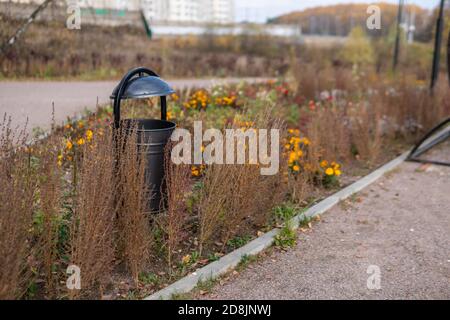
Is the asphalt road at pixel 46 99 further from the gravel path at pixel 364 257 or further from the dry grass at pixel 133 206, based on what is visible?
the gravel path at pixel 364 257

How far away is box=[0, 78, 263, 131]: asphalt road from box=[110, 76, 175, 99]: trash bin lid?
3.84m

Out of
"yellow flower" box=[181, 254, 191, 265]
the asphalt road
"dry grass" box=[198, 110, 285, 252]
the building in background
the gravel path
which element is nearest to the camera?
the gravel path

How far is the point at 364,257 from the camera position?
4.32 m

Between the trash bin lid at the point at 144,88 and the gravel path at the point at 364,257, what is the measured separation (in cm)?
158

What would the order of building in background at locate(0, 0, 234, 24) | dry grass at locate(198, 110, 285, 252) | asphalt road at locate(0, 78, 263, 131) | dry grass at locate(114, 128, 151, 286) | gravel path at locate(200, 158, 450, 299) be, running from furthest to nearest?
building in background at locate(0, 0, 234, 24) < asphalt road at locate(0, 78, 263, 131) < dry grass at locate(198, 110, 285, 252) < gravel path at locate(200, 158, 450, 299) < dry grass at locate(114, 128, 151, 286)

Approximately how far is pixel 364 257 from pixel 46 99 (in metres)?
8.27

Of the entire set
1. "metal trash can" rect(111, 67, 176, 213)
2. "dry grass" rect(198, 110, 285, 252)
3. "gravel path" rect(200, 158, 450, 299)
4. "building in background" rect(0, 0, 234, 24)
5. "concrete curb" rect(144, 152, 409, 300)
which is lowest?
"gravel path" rect(200, 158, 450, 299)

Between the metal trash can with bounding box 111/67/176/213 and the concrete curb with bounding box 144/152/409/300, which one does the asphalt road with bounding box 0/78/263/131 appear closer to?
the metal trash can with bounding box 111/67/176/213

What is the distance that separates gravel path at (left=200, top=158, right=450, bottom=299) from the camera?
145 inches

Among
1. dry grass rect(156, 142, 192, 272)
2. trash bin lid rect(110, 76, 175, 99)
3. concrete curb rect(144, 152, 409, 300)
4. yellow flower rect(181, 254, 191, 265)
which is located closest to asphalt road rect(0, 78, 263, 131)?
trash bin lid rect(110, 76, 175, 99)

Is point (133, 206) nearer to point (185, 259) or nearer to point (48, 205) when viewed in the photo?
point (48, 205)

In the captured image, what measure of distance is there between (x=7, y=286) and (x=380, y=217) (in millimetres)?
3849

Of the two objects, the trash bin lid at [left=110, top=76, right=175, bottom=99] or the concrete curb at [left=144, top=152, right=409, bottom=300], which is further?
the trash bin lid at [left=110, top=76, right=175, bottom=99]
